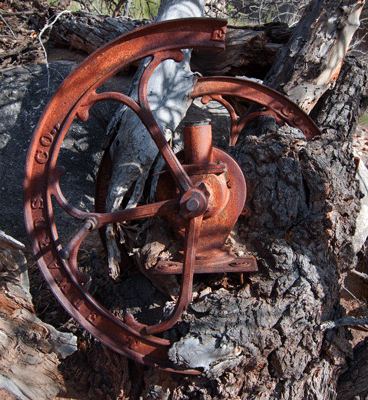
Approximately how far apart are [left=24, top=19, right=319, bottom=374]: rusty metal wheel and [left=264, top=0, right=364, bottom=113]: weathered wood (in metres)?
0.92

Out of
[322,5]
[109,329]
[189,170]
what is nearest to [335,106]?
[322,5]

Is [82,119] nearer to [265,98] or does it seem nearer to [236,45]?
[265,98]

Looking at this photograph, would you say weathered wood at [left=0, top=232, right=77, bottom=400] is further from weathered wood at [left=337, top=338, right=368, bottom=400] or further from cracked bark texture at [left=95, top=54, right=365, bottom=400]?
weathered wood at [left=337, top=338, right=368, bottom=400]

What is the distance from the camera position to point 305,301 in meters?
1.80

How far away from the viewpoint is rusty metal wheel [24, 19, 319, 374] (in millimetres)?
1728

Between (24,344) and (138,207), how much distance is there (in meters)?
1.03

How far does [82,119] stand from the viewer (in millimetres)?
1821

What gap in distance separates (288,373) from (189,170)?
118 cm

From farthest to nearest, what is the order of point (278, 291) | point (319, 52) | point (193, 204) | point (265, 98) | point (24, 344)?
point (319, 52)
point (265, 98)
point (24, 344)
point (278, 291)
point (193, 204)

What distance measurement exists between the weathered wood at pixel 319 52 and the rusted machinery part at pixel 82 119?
36.0 inches

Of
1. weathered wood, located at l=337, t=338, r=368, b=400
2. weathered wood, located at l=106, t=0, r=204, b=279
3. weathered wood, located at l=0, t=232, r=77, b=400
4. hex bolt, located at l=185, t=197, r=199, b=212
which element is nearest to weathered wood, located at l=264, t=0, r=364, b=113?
weathered wood, located at l=106, t=0, r=204, b=279

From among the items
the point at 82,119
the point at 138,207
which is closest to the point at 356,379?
the point at 138,207

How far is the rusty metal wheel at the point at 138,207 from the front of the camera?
1728 mm

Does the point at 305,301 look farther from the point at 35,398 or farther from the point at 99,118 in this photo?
the point at 99,118
